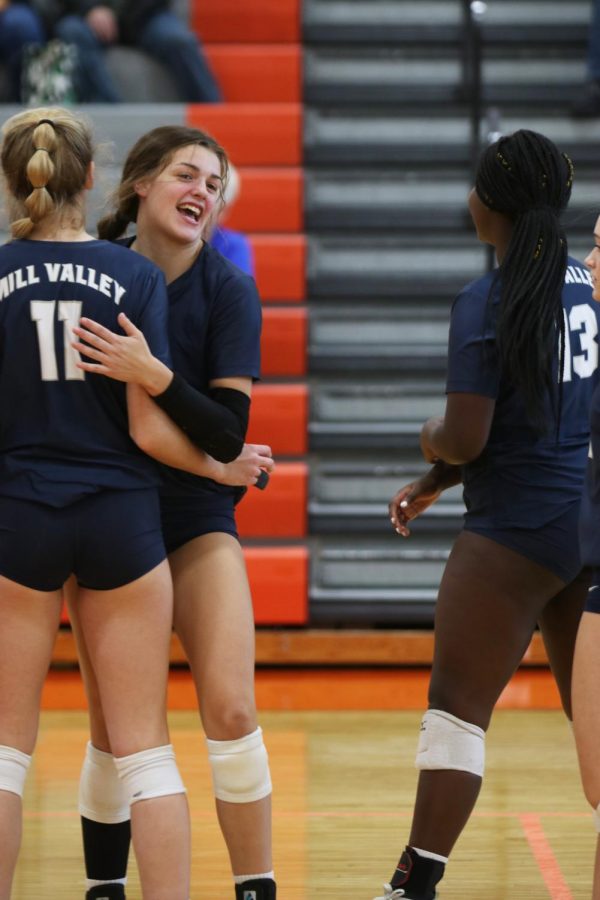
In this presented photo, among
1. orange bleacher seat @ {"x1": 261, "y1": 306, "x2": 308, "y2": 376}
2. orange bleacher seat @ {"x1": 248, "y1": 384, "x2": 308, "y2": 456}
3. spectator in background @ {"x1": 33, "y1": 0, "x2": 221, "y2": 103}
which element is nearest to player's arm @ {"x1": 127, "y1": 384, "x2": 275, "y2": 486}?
orange bleacher seat @ {"x1": 248, "y1": 384, "x2": 308, "y2": 456}

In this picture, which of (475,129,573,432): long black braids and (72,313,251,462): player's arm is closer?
(72,313,251,462): player's arm

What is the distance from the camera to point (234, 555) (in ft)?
8.64

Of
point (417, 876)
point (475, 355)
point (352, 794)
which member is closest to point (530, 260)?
point (475, 355)

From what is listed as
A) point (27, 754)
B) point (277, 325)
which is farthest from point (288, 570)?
point (27, 754)

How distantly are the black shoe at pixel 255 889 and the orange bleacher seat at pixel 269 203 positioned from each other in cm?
406

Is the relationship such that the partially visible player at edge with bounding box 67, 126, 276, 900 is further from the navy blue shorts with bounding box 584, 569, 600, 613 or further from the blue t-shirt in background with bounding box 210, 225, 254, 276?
the blue t-shirt in background with bounding box 210, 225, 254, 276

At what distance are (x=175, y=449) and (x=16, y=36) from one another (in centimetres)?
464

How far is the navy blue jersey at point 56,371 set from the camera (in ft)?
7.54

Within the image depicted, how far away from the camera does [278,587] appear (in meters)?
5.38

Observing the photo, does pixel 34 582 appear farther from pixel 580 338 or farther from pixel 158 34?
pixel 158 34

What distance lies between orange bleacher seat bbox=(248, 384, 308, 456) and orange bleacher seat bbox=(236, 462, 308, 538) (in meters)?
0.17

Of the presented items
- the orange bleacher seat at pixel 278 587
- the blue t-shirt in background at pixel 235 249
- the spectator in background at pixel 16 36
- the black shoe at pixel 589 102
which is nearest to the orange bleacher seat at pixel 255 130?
the spectator in background at pixel 16 36

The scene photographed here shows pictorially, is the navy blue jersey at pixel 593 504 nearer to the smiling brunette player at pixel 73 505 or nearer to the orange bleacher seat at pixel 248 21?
the smiling brunette player at pixel 73 505

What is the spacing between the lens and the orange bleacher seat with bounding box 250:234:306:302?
239 inches
